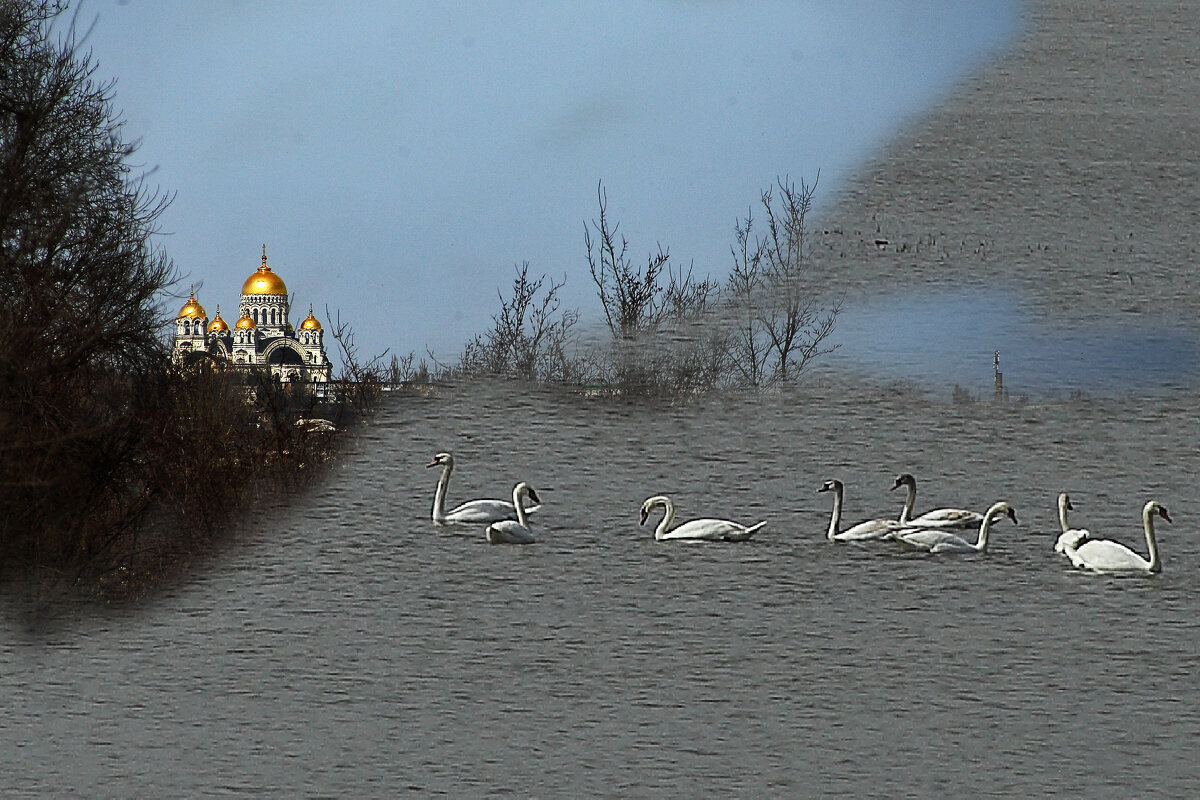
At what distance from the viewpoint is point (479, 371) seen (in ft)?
14.2

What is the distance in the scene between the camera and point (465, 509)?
12.4 ft

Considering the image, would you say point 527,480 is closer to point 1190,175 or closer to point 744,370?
point 744,370

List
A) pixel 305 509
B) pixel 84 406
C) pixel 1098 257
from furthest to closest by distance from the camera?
pixel 84 406 → pixel 1098 257 → pixel 305 509

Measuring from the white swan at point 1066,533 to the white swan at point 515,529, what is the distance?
1.52m

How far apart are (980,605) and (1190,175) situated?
2.22m

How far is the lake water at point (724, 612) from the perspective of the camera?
10.4 feet

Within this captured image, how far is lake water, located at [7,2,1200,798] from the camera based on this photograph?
10.4ft

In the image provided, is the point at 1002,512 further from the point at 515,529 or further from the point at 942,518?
the point at 515,529

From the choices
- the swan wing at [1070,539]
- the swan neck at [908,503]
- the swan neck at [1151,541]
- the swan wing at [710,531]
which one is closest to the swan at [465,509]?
the swan wing at [710,531]

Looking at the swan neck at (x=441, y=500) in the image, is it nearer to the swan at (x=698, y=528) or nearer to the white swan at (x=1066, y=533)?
the swan at (x=698, y=528)

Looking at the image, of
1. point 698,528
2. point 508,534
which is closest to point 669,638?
point 698,528

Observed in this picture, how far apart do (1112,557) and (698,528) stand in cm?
114

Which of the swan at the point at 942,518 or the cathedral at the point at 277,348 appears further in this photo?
the cathedral at the point at 277,348

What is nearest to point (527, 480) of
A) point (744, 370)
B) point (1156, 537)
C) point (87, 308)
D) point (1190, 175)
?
point (744, 370)
